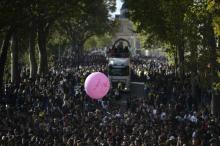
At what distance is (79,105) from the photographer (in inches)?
1380

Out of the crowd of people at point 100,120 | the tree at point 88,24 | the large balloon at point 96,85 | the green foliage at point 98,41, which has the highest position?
the tree at point 88,24

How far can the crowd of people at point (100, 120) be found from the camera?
27172 millimetres

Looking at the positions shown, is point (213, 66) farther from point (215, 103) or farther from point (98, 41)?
point (98, 41)

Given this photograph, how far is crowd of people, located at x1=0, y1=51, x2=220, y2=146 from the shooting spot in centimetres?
2717

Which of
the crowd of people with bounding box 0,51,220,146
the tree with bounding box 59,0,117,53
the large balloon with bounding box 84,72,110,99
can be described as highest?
the tree with bounding box 59,0,117,53

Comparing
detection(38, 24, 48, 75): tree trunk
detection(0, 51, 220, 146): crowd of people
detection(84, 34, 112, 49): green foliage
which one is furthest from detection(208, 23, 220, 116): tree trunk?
detection(84, 34, 112, 49): green foliage

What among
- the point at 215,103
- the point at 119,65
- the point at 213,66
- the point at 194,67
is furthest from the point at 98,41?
the point at 213,66

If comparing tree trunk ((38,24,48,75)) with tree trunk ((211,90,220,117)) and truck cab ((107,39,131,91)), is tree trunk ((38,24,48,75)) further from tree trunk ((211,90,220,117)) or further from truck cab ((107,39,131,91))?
tree trunk ((211,90,220,117))

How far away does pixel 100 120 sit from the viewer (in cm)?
3094

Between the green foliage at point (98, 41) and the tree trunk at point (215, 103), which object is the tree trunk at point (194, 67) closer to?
the tree trunk at point (215, 103)

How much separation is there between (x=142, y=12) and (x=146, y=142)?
24.3 meters

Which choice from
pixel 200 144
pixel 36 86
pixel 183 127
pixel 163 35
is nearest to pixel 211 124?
pixel 183 127

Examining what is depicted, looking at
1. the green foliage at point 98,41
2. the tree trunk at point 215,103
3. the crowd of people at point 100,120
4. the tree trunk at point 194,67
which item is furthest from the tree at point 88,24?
the green foliage at point 98,41

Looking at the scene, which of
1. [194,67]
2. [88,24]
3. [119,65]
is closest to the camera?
[194,67]
